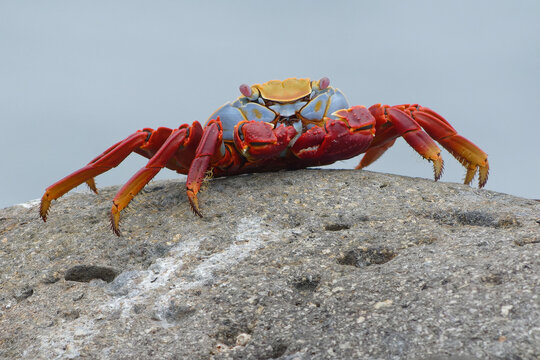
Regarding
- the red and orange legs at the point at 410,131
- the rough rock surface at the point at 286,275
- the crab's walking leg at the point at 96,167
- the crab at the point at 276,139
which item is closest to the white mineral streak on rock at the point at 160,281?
the rough rock surface at the point at 286,275

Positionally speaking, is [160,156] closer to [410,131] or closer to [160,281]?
[160,281]

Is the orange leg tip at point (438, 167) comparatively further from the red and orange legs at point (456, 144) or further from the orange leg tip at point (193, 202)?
the orange leg tip at point (193, 202)

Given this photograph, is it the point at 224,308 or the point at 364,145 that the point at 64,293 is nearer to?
the point at 224,308

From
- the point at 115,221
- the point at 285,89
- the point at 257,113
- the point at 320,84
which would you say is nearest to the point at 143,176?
the point at 115,221

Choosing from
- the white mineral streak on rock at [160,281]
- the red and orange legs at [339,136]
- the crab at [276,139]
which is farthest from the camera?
the red and orange legs at [339,136]

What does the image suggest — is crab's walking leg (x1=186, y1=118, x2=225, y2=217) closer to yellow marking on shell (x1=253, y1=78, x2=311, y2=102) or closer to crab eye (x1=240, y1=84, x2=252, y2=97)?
crab eye (x1=240, y1=84, x2=252, y2=97)
